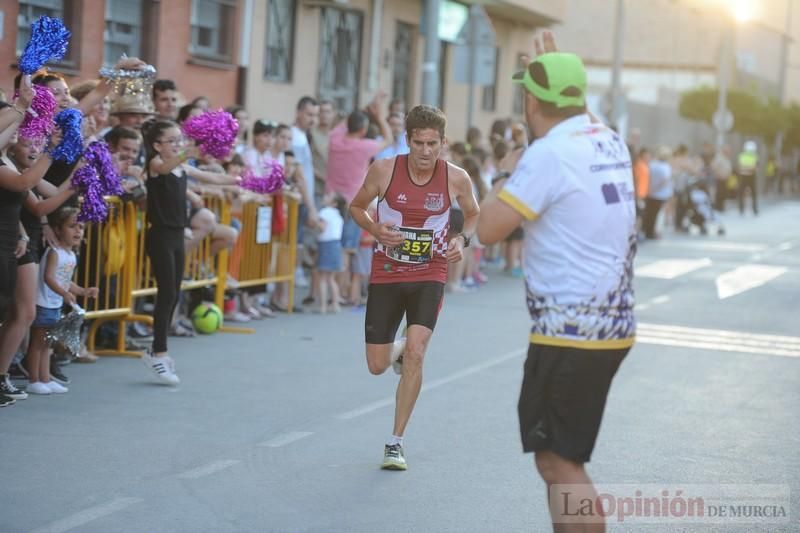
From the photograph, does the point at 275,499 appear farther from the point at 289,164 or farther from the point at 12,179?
the point at 289,164

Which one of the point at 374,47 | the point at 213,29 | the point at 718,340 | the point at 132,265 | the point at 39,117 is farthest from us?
the point at 374,47

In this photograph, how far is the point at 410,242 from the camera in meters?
7.98

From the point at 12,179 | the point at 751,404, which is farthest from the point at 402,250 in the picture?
the point at 751,404

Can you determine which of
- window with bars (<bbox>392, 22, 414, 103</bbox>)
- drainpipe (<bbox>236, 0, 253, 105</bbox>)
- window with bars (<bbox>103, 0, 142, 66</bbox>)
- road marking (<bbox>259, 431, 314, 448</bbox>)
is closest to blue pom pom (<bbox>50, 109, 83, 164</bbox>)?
road marking (<bbox>259, 431, 314, 448</bbox>)

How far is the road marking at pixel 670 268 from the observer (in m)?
21.2

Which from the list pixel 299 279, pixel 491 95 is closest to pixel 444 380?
pixel 299 279

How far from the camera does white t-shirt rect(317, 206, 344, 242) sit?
575 inches

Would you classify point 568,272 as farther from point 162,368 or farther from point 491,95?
point 491,95

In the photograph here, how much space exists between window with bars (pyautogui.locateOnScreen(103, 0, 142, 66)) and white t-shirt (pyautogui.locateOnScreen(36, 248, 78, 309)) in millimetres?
7257

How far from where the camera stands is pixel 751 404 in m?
10.4

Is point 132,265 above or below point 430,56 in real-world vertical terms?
below

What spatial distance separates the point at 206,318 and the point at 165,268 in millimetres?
2643

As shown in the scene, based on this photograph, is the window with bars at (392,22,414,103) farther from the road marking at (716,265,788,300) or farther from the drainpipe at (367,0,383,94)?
the road marking at (716,265,788,300)

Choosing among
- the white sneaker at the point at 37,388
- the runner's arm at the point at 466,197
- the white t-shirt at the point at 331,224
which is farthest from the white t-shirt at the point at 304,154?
the runner's arm at the point at 466,197
